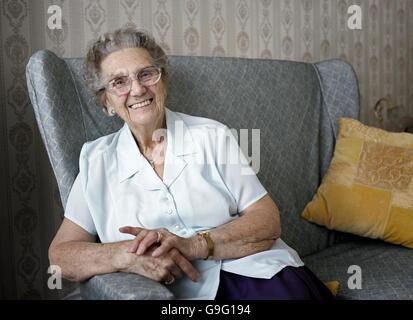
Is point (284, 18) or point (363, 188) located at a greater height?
point (284, 18)

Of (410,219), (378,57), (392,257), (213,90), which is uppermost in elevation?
(378,57)

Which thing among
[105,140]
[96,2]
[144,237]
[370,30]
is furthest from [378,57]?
[144,237]

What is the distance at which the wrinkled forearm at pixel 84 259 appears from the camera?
43.5 inches

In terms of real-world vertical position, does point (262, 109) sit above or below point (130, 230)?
above

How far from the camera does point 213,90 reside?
1648 millimetres

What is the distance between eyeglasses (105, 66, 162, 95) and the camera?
130 centimetres

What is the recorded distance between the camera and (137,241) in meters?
1.09

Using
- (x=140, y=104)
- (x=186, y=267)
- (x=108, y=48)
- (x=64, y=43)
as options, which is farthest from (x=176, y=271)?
(x=64, y=43)

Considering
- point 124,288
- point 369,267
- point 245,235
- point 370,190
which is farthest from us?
point 370,190

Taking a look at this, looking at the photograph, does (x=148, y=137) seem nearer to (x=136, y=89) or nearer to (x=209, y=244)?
(x=136, y=89)

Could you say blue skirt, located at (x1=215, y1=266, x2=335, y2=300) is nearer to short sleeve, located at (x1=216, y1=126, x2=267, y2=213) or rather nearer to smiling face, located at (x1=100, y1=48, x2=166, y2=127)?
short sleeve, located at (x1=216, y1=126, x2=267, y2=213)

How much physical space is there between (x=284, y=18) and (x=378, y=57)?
0.82 metres

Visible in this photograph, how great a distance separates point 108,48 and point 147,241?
572 mm
